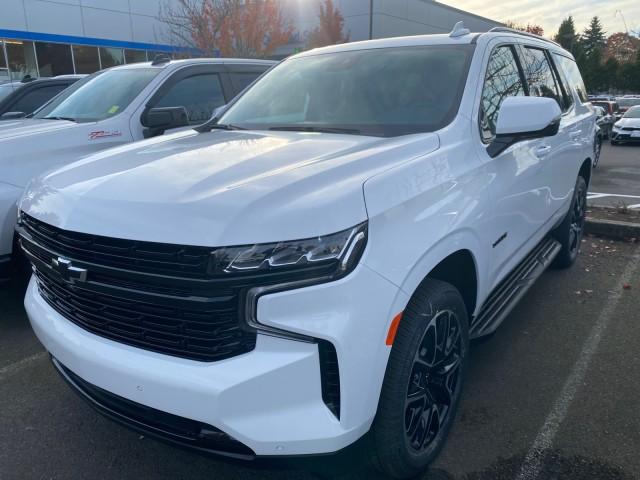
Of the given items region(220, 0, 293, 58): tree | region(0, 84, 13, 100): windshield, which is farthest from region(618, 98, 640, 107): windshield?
region(0, 84, 13, 100): windshield

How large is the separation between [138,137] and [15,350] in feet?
7.10

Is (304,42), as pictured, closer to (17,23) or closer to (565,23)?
(17,23)

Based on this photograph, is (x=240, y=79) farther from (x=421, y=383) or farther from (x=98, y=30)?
(x=98, y=30)

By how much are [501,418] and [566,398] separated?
18.6 inches

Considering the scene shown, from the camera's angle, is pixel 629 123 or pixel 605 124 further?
pixel 629 123

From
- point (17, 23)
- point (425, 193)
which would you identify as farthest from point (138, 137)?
point (17, 23)

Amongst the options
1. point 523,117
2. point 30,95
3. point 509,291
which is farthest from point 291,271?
Answer: point 30,95

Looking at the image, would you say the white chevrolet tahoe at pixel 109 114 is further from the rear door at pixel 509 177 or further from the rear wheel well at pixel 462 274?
the rear wheel well at pixel 462 274

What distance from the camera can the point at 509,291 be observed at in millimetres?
3543

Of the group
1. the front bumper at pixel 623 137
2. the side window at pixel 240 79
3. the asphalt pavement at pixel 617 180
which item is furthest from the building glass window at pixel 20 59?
the front bumper at pixel 623 137

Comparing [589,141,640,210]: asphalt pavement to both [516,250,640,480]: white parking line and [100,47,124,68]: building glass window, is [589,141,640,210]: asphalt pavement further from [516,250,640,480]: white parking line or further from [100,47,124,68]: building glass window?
[100,47,124,68]: building glass window

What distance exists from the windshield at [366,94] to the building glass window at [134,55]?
24.1 metres

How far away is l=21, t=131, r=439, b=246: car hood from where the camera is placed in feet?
6.19

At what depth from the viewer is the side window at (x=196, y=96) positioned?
541 cm
